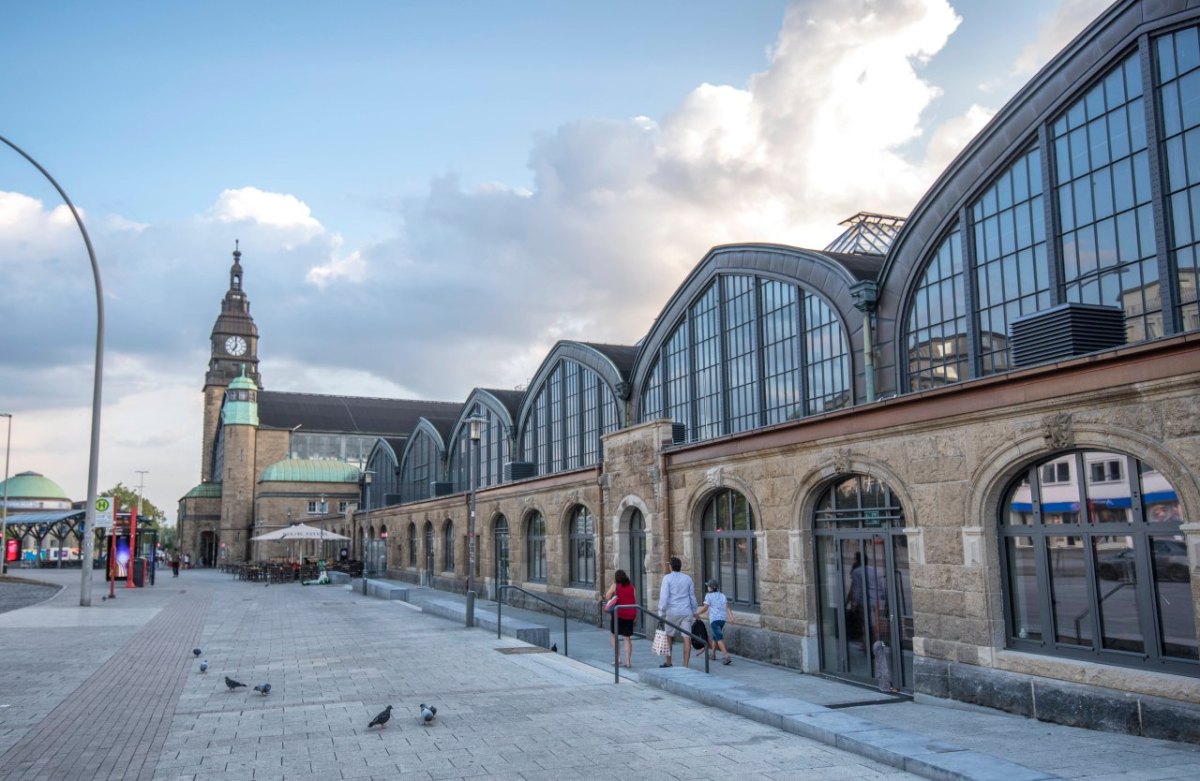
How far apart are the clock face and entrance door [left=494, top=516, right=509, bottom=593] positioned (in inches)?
2573

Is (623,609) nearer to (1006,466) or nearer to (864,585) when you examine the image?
(864,585)

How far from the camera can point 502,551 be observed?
3042 cm

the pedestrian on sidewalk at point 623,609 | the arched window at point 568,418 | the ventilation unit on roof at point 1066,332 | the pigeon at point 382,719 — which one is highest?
the arched window at point 568,418

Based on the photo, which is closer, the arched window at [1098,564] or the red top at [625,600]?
the arched window at [1098,564]

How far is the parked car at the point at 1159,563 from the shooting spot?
8.88m

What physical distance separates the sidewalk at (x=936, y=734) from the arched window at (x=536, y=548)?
13.3 m

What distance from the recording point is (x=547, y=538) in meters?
25.8

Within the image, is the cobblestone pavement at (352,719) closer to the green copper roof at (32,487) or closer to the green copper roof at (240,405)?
→ the green copper roof at (240,405)

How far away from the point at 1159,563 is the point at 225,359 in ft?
290

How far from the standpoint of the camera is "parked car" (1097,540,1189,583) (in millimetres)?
8883

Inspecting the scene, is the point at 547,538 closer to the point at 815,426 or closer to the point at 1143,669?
the point at 815,426

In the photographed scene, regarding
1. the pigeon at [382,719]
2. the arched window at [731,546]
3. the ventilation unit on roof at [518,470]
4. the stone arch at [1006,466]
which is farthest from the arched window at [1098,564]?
the ventilation unit on roof at [518,470]

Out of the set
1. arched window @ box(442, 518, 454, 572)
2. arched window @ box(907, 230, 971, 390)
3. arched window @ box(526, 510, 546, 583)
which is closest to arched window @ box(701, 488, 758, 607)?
arched window @ box(907, 230, 971, 390)

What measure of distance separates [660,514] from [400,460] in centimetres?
3648
